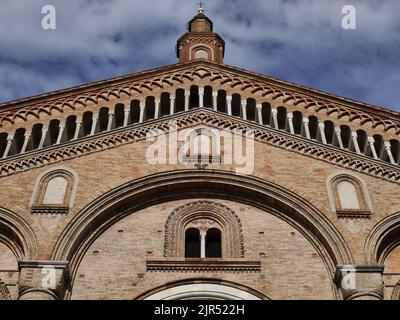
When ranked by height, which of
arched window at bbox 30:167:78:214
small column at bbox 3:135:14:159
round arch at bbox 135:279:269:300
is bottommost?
round arch at bbox 135:279:269:300

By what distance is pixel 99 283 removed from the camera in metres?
14.4

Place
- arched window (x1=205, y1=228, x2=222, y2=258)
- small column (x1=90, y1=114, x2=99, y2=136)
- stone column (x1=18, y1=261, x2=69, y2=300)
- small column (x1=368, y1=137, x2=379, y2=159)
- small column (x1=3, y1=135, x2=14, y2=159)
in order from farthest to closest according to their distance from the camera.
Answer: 1. small column (x1=90, y1=114, x2=99, y2=136)
2. small column (x1=368, y1=137, x2=379, y2=159)
3. small column (x1=3, y1=135, x2=14, y2=159)
4. arched window (x1=205, y1=228, x2=222, y2=258)
5. stone column (x1=18, y1=261, x2=69, y2=300)

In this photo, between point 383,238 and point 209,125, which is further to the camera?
point 209,125

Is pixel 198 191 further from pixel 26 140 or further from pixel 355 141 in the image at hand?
pixel 26 140

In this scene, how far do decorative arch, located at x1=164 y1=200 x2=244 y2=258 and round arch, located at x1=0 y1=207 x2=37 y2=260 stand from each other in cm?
278

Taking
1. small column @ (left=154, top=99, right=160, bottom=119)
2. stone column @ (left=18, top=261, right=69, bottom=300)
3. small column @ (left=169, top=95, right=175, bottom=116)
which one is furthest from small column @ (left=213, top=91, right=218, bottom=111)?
stone column @ (left=18, top=261, right=69, bottom=300)

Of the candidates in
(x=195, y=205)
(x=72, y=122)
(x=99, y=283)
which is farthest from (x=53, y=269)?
(x=72, y=122)

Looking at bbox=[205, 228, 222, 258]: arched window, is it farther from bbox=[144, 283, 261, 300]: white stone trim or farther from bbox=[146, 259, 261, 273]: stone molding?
bbox=[144, 283, 261, 300]: white stone trim

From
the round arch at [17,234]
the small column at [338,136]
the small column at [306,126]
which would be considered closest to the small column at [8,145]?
the round arch at [17,234]

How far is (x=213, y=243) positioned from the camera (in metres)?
15.6

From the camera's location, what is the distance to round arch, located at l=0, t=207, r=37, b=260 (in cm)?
1426

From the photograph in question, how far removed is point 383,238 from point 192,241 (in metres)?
4.03

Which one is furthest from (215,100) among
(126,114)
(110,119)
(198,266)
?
(198,266)

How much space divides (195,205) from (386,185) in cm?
423
